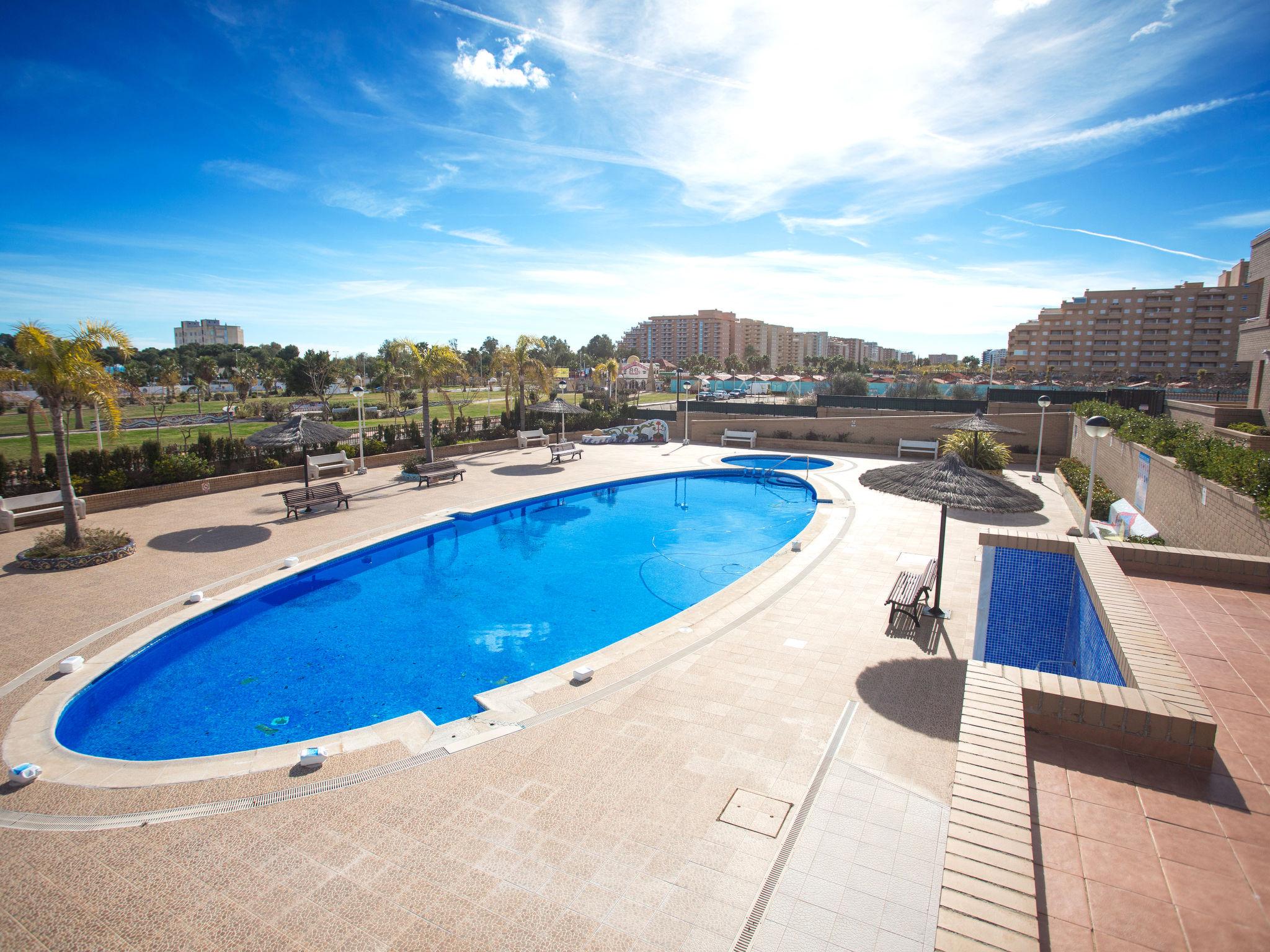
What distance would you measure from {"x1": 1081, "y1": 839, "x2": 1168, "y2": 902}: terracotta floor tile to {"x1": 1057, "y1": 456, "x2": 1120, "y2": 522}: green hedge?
11586 mm

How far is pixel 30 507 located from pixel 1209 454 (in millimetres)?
22560

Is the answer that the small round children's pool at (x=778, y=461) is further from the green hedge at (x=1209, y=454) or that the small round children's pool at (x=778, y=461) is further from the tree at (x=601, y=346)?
the tree at (x=601, y=346)

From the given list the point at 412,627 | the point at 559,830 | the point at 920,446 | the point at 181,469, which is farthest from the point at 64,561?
the point at 920,446

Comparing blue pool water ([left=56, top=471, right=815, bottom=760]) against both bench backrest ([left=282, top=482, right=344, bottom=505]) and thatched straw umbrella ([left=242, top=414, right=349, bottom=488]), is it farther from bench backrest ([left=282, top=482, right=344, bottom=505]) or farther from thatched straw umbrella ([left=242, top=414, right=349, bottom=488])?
thatched straw umbrella ([left=242, top=414, right=349, bottom=488])

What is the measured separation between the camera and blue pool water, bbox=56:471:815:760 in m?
7.14

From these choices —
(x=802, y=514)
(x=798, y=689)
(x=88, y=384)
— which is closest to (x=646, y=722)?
(x=798, y=689)

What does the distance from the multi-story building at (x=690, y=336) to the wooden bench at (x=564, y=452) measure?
126 meters

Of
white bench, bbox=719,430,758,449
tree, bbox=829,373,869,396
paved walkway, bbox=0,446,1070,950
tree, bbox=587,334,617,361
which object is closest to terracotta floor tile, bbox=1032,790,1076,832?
paved walkway, bbox=0,446,1070,950

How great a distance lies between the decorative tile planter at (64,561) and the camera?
10625mm

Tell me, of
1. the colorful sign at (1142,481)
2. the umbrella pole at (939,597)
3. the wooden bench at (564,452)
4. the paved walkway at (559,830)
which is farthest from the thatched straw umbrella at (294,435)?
the colorful sign at (1142,481)

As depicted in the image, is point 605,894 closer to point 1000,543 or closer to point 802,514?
point 1000,543

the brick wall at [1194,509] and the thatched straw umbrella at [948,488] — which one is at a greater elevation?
the thatched straw umbrella at [948,488]

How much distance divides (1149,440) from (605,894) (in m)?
13.6

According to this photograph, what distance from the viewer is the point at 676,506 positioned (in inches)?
688
